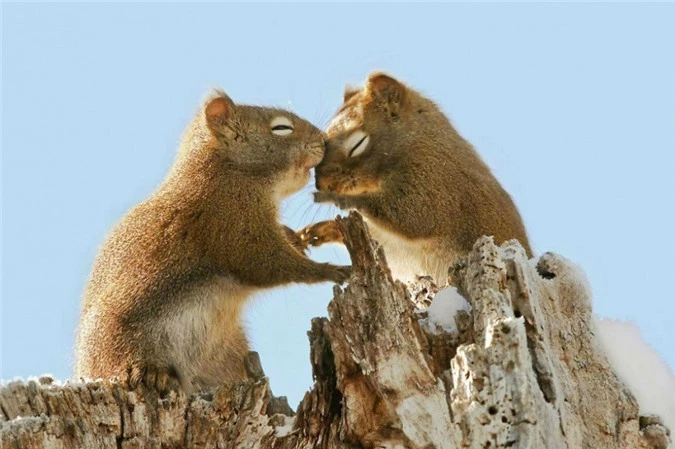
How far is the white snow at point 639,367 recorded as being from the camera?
638cm

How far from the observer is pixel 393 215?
27.4ft

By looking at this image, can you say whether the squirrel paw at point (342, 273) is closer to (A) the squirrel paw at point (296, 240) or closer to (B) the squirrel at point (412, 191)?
(A) the squirrel paw at point (296, 240)

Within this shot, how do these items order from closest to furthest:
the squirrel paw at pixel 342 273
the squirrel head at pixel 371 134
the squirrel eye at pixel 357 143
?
the squirrel paw at pixel 342 273 < the squirrel head at pixel 371 134 < the squirrel eye at pixel 357 143

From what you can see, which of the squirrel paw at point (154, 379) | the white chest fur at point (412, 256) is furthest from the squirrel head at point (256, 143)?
the squirrel paw at point (154, 379)

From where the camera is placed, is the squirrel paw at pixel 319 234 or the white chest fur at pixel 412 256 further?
the squirrel paw at pixel 319 234

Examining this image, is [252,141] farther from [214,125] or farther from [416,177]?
[416,177]

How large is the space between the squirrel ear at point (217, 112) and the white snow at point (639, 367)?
3047 mm

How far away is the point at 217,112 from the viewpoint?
8141 millimetres

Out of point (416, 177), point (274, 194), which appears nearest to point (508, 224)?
point (416, 177)

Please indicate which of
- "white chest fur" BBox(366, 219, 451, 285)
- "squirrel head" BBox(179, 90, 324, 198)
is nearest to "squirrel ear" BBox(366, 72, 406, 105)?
"squirrel head" BBox(179, 90, 324, 198)

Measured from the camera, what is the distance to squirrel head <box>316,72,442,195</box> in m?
8.52

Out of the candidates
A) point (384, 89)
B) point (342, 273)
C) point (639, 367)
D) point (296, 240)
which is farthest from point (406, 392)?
point (384, 89)

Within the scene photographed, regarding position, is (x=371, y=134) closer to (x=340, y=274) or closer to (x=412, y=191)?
(x=412, y=191)

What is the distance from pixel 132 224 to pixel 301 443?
7.14ft
